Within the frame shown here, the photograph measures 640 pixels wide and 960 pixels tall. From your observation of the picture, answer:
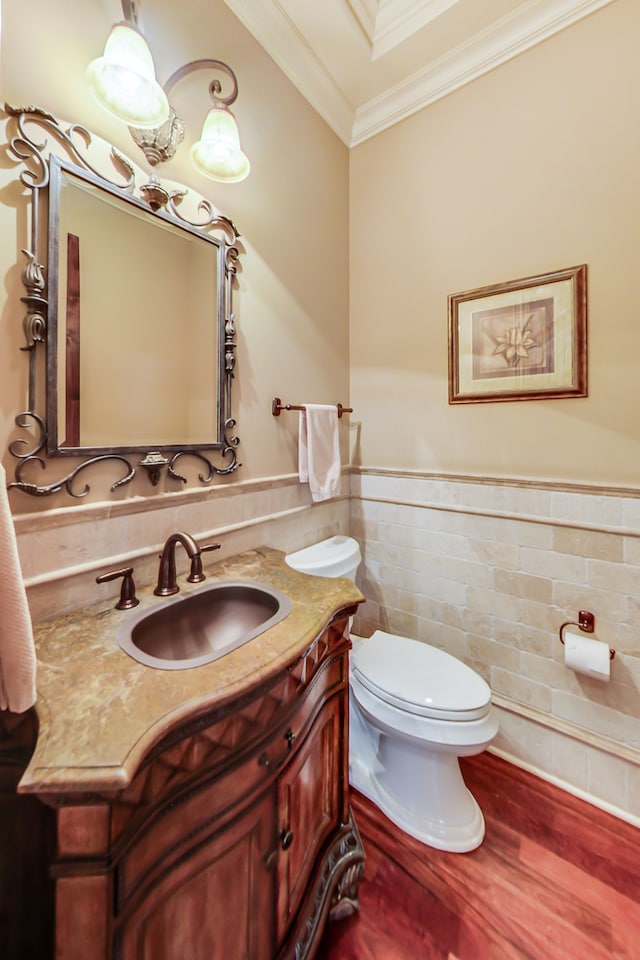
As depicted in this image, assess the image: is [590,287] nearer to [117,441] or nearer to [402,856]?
[117,441]

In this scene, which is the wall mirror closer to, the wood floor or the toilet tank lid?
the toilet tank lid

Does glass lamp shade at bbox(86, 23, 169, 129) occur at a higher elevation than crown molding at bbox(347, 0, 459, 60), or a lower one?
lower

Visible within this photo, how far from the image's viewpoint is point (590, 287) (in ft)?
4.51

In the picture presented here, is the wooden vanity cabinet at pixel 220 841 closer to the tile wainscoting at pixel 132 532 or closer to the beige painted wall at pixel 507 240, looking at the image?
the tile wainscoting at pixel 132 532

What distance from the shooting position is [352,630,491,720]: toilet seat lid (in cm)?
123

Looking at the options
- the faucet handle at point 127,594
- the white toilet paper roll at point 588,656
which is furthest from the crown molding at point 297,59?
the white toilet paper roll at point 588,656

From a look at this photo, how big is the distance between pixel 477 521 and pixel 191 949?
1.50m

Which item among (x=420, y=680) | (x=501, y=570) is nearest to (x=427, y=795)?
(x=420, y=680)

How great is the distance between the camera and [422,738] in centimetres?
121

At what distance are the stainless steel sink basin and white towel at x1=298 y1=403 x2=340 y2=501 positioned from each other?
68 cm

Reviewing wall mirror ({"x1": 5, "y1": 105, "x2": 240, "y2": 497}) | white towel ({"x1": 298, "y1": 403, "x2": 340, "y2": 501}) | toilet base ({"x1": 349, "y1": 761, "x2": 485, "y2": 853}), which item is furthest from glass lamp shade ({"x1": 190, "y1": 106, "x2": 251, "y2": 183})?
toilet base ({"x1": 349, "y1": 761, "x2": 485, "y2": 853})

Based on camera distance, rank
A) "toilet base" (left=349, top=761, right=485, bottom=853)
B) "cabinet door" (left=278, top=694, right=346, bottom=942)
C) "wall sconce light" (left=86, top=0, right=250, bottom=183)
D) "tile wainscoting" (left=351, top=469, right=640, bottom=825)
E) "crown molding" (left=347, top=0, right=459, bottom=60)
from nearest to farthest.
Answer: "cabinet door" (left=278, top=694, right=346, bottom=942) → "wall sconce light" (left=86, top=0, right=250, bottom=183) → "toilet base" (left=349, top=761, right=485, bottom=853) → "tile wainscoting" (left=351, top=469, right=640, bottom=825) → "crown molding" (left=347, top=0, right=459, bottom=60)

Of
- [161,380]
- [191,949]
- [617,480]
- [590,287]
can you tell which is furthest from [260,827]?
[590,287]

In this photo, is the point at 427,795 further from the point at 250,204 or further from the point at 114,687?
the point at 250,204
